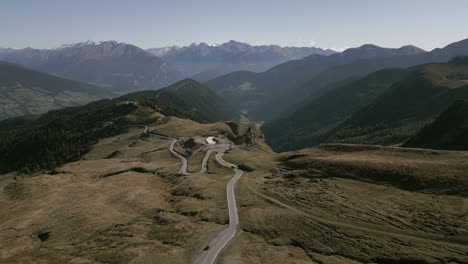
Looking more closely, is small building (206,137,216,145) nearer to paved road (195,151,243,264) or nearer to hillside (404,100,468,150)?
paved road (195,151,243,264)

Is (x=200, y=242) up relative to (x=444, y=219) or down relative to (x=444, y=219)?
down

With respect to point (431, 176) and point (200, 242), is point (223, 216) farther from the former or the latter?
point (431, 176)

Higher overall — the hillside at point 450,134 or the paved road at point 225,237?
the hillside at point 450,134

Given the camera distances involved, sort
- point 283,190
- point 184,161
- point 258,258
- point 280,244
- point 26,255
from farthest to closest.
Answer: point 184,161, point 283,190, point 26,255, point 280,244, point 258,258

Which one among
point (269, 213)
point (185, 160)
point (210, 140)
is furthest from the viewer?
point (210, 140)

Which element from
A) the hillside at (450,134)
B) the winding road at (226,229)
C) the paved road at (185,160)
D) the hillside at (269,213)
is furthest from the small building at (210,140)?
the hillside at (450,134)

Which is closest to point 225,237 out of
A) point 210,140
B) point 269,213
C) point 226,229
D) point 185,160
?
point 226,229

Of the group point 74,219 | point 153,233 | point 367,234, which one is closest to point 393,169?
point 367,234

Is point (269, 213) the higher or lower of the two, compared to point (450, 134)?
lower

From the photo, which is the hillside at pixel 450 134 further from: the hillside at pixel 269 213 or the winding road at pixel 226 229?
the winding road at pixel 226 229

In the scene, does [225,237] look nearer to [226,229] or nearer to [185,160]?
[226,229]

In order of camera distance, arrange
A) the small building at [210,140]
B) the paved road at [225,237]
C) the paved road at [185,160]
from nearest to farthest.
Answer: the paved road at [225,237]
the paved road at [185,160]
the small building at [210,140]
